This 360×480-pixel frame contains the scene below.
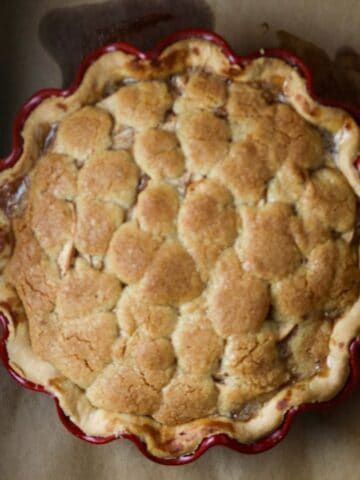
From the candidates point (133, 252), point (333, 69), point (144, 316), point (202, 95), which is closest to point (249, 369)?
point (144, 316)

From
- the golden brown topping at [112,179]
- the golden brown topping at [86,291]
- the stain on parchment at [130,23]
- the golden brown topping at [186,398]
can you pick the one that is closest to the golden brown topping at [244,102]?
the golden brown topping at [112,179]

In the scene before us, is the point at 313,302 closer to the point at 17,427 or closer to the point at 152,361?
the point at 152,361

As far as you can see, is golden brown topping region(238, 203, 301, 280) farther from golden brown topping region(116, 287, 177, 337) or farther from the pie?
golden brown topping region(116, 287, 177, 337)

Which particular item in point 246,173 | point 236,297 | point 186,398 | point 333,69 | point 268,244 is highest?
point 333,69

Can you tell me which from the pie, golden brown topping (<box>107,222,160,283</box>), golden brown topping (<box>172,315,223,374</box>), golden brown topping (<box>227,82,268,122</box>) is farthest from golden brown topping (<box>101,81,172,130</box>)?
golden brown topping (<box>172,315,223,374</box>)

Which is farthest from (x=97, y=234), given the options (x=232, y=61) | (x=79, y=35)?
(x=79, y=35)

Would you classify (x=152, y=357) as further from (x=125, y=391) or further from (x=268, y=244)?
(x=268, y=244)

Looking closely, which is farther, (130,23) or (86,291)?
(130,23)
